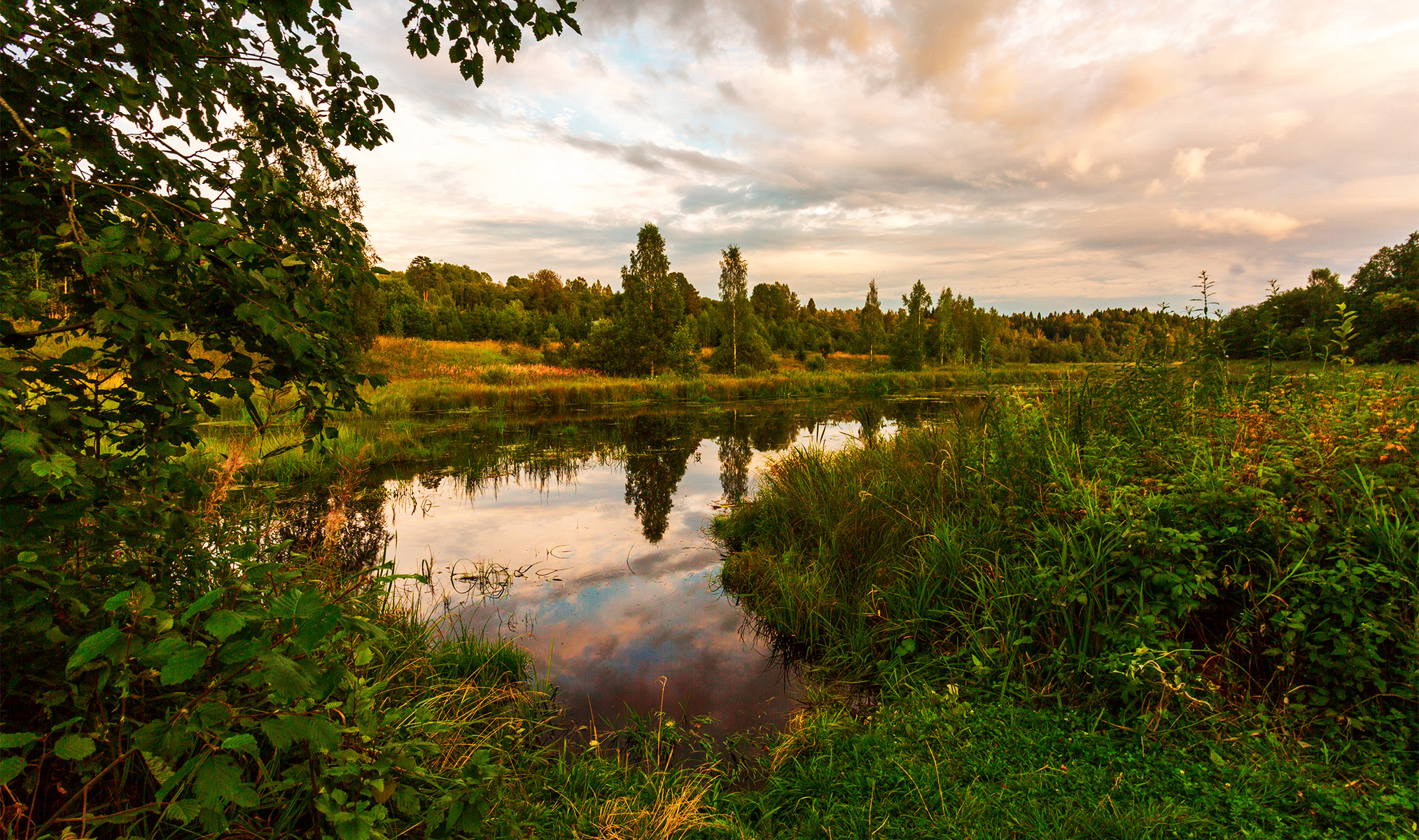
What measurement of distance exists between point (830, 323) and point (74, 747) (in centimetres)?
9949

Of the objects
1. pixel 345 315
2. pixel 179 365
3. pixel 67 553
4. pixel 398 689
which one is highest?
pixel 345 315

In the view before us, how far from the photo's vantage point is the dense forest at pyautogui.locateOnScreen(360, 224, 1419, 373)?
516 centimetres

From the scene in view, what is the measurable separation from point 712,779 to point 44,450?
10.2 ft

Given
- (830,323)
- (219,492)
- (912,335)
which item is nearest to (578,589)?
(219,492)

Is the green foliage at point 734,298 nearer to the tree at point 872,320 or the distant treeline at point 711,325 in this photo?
the distant treeline at point 711,325

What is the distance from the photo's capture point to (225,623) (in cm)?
137

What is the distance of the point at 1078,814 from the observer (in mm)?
2445

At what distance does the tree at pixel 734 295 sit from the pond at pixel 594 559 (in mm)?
24564

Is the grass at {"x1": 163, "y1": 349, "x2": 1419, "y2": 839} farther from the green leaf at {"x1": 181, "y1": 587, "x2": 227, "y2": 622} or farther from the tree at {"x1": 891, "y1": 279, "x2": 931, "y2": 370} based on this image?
the tree at {"x1": 891, "y1": 279, "x2": 931, "y2": 370}

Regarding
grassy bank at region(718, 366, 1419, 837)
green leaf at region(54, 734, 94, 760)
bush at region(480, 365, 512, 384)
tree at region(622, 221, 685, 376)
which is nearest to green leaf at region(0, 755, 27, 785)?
green leaf at region(54, 734, 94, 760)

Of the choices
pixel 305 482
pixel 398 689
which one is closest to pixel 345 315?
pixel 398 689

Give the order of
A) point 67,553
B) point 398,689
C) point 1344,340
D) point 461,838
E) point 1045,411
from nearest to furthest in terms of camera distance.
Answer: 1. point 67,553
2. point 461,838
3. point 398,689
4. point 1344,340
5. point 1045,411

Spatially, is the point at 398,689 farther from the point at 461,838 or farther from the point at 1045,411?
the point at 1045,411

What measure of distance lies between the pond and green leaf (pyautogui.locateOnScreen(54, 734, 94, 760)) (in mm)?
2813
